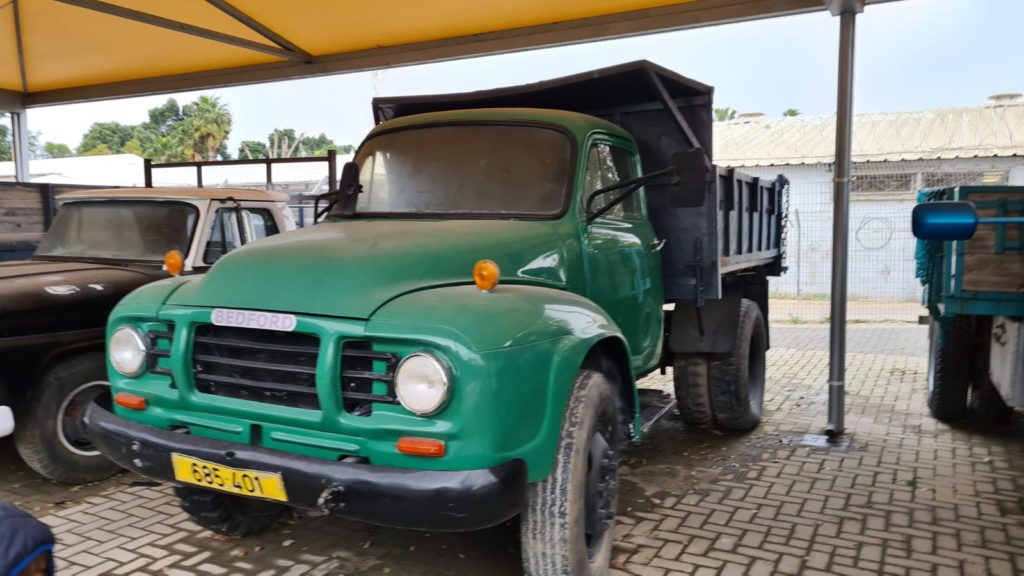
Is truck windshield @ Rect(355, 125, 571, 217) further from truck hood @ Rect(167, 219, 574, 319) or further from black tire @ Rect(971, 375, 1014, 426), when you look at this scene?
black tire @ Rect(971, 375, 1014, 426)

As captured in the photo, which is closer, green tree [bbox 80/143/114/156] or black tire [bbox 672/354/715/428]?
black tire [bbox 672/354/715/428]

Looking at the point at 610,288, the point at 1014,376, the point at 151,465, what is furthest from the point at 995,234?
the point at 151,465

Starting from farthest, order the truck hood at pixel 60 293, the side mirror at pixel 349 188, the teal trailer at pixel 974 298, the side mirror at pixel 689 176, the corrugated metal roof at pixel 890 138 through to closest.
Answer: the corrugated metal roof at pixel 890 138 < the truck hood at pixel 60 293 < the side mirror at pixel 349 188 < the teal trailer at pixel 974 298 < the side mirror at pixel 689 176

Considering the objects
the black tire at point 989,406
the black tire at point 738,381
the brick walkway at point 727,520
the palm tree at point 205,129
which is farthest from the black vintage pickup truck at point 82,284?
the palm tree at point 205,129

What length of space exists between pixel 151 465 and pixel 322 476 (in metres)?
0.91

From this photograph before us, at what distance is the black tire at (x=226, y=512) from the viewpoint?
3.65 metres

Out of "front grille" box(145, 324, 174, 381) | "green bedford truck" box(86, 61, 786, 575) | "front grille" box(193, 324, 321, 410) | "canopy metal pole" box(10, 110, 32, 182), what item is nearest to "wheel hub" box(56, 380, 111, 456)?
"green bedford truck" box(86, 61, 786, 575)

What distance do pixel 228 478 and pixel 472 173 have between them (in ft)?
6.43

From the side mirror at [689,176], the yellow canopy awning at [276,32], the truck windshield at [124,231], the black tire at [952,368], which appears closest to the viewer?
the side mirror at [689,176]

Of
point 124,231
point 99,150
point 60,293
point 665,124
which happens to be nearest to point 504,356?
point 665,124

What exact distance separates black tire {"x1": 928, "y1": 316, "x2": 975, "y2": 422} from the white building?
5563 mm

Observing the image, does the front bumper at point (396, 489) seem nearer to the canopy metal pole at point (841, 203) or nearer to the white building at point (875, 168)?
the canopy metal pole at point (841, 203)

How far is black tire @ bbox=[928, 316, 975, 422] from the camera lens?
587 centimetres

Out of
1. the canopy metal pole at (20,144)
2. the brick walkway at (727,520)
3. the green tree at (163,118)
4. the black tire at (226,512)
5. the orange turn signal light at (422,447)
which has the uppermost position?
the green tree at (163,118)
